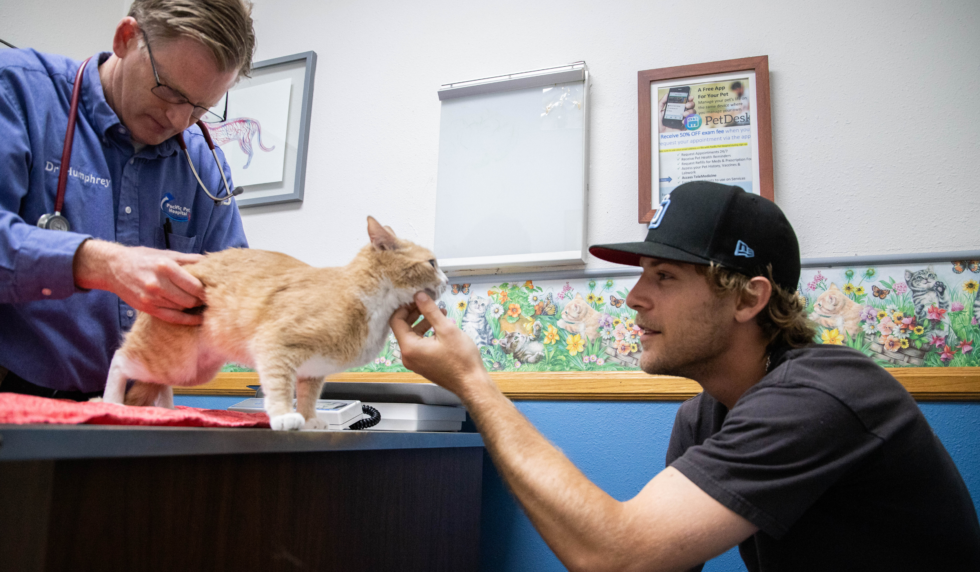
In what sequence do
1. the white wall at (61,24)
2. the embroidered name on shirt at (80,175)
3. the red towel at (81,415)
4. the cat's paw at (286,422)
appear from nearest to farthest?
the red towel at (81,415) → the cat's paw at (286,422) → the embroidered name on shirt at (80,175) → the white wall at (61,24)

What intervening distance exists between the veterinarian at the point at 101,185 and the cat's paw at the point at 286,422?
262mm

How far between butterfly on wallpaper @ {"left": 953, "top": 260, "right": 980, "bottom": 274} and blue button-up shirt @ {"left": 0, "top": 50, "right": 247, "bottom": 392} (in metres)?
1.79

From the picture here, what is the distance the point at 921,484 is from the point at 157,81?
53.8 inches

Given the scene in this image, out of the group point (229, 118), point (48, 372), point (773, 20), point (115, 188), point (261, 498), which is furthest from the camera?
point (229, 118)

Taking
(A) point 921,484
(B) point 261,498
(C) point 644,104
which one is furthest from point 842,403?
(C) point 644,104

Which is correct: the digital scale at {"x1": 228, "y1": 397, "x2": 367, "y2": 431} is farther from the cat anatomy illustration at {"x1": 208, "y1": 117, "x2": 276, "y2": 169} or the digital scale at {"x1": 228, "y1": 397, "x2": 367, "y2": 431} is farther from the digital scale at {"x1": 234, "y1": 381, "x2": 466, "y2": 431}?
the cat anatomy illustration at {"x1": 208, "y1": 117, "x2": 276, "y2": 169}

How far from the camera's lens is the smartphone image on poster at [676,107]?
1673 millimetres

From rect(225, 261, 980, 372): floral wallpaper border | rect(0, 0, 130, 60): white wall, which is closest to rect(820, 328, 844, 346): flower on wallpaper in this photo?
rect(225, 261, 980, 372): floral wallpaper border

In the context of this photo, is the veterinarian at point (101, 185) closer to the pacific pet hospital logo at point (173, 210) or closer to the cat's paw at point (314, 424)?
the pacific pet hospital logo at point (173, 210)

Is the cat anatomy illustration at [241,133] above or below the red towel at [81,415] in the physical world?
above

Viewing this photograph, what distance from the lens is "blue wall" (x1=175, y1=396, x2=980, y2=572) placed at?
4.81 feet

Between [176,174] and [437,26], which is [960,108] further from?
[176,174]

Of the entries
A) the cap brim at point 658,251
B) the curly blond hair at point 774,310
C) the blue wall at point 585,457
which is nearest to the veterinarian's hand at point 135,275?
the cap brim at point 658,251

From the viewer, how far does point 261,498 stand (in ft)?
2.15
